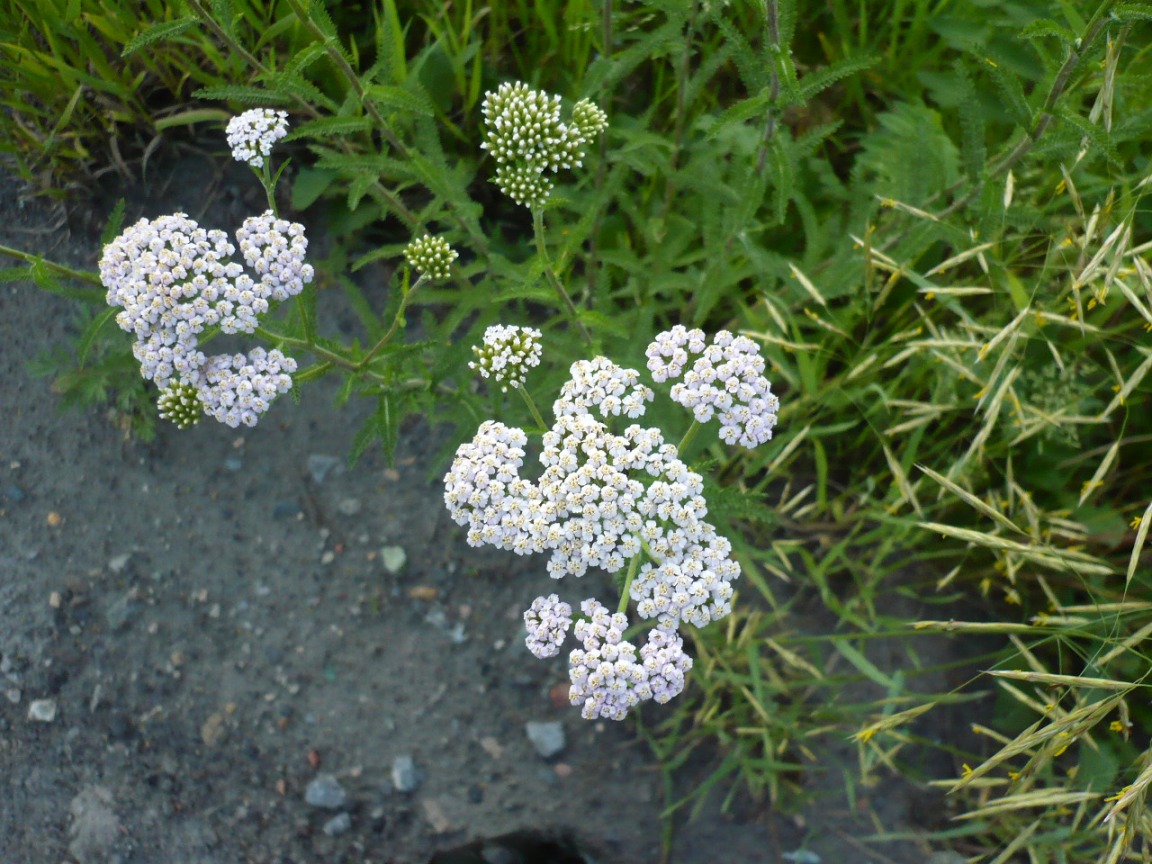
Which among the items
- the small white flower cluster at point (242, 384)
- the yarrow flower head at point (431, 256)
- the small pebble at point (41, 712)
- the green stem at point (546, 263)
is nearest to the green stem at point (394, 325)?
the yarrow flower head at point (431, 256)

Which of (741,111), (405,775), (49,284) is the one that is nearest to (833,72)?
(741,111)

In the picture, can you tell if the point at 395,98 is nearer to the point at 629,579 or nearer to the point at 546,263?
the point at 546,263

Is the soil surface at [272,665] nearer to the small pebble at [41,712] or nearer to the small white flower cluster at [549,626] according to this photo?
the small pebble at [41,712]

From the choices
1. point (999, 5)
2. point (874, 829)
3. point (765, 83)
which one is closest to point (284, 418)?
point (765, 83)

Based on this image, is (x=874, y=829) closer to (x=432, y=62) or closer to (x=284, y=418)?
(x=284, y=418)

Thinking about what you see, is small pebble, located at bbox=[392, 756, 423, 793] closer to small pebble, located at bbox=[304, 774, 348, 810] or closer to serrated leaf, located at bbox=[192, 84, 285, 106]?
small pebble, located at bbox=[304, 774, 348, 810]

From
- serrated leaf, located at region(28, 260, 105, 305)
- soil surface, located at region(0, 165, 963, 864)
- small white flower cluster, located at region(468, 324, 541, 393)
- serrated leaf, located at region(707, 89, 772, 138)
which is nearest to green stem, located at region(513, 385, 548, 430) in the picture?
small white flower cluster, located at region(468, 324, 541, 393)
